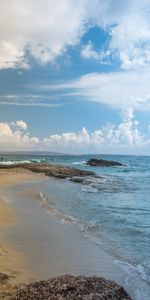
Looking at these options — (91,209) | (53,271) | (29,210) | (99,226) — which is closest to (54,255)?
(53,271)

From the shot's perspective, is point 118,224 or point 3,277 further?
point 118,224

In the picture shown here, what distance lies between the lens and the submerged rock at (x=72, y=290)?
7.25 meters

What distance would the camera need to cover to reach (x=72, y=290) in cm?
750

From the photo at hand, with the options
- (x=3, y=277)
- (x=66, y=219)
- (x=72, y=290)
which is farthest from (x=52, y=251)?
(x=66, y=219)

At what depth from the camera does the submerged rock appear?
23.8ft

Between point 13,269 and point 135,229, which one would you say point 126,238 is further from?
point 13,269

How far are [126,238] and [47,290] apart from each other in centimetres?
753

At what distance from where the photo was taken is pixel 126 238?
14664 mm

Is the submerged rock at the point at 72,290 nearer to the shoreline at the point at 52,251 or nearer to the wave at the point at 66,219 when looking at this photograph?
the shoreline at the point at 52,251

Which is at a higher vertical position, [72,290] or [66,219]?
[72,290]

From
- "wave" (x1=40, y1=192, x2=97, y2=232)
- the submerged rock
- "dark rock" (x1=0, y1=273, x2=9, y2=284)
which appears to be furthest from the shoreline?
the submerged rock

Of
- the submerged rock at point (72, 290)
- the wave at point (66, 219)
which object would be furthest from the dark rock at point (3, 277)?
the wave at point (66, 219)

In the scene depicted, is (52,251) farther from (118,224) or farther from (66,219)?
(66,219)

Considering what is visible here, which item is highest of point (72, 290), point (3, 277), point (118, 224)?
point (72, 290)
